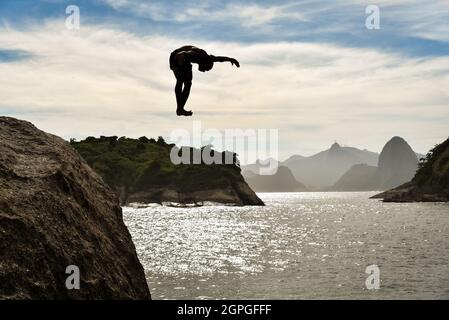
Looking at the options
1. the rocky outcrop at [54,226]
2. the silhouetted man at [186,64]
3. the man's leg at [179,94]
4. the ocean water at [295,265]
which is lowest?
the ocean water at [295,265]

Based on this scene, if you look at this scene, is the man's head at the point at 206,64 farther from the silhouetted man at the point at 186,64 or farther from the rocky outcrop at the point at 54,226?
the rocky outcrop at the point at 54,226

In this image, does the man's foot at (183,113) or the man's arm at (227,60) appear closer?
the man's arm at (227,60)

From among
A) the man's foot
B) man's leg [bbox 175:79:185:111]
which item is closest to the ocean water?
the man's foot

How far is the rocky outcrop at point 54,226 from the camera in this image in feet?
29.3

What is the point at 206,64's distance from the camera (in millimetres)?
4492

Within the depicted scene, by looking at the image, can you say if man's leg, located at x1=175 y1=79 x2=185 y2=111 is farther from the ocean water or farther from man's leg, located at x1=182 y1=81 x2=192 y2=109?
the ocean water

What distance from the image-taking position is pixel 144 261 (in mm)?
57281

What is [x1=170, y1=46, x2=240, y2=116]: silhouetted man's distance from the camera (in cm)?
430

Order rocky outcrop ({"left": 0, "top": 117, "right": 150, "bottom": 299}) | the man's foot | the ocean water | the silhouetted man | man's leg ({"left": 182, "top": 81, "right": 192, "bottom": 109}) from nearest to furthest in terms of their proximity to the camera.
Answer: the silhouetted man < man's leg ({"left": 182, "top": 81, "right": 192, "bottom": 109}) < the man's foot < rocky outcrop ({"left": 0, "top": 117, "right": 150, "bottom": 299}) < the ocean water

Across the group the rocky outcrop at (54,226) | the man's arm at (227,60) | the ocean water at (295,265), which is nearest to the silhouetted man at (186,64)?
the man's arm at (227,60)

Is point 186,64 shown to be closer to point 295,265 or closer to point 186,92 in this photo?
point 186,92

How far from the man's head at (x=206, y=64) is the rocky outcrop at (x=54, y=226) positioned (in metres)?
6.22
